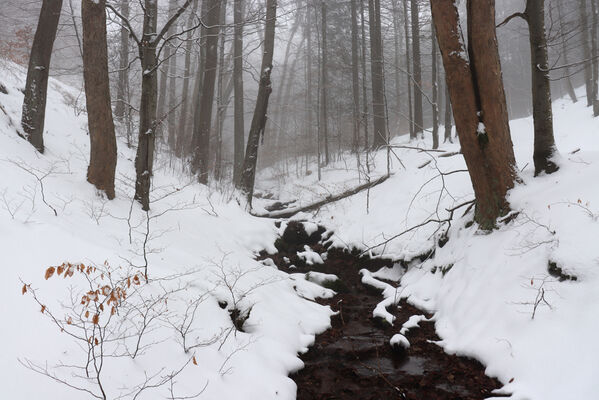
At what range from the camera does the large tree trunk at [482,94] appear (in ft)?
16.5

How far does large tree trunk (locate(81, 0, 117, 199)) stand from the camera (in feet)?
19.5

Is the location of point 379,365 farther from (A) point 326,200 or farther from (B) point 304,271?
(A) point 326,200

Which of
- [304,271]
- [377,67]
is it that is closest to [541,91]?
[304,271]

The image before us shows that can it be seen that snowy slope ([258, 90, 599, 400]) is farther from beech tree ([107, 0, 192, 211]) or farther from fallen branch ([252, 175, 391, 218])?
beech tree ([107, 0, 192, 211])

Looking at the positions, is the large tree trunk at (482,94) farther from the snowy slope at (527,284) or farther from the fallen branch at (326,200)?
the fallen branch at (326,200)

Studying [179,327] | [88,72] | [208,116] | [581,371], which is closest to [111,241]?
[179,327]

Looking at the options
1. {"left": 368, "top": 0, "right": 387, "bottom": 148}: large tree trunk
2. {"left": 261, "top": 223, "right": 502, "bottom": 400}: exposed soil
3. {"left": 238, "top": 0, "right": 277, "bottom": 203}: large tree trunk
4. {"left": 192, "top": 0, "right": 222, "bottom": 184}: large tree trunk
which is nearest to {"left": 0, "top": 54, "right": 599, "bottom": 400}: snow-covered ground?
{"left": 261, "top": 223, "right": 502, "bottom": 400}: exposed soil

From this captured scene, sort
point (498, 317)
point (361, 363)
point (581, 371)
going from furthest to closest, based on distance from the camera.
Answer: point (361, 363)
point (498, 317)
point (581, 371)

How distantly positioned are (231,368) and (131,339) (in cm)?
87

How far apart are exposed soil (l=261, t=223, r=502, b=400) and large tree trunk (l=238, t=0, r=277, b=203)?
6.37 meters

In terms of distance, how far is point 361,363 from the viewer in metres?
4.13

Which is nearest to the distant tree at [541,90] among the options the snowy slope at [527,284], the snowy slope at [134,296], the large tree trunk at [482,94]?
the snowy slope at [527,284]

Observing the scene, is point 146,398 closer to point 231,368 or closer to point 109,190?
point 231,368

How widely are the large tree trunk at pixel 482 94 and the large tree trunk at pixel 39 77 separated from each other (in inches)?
267
